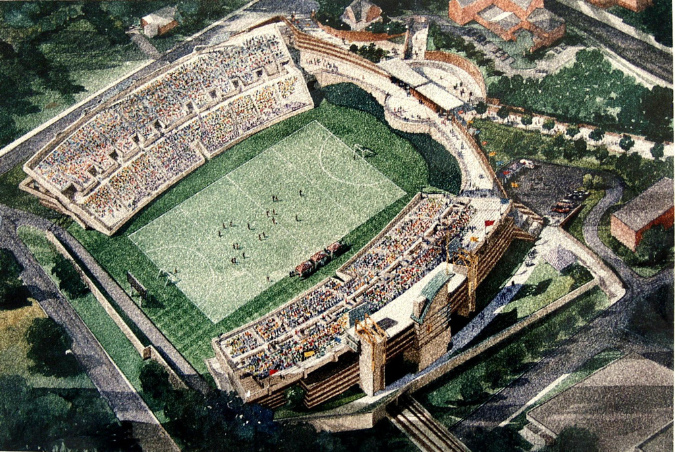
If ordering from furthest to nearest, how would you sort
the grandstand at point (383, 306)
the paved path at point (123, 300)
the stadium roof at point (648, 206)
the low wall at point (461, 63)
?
1. the low wall at point (461, 63)
2. the stadium roof at point (648, 206)
3. the paved path at point (123, 300)
4. the grandstand at point (383, 306)

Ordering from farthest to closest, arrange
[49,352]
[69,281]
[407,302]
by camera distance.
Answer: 1. [69,281]
2. [49,352]
3. [407,302]

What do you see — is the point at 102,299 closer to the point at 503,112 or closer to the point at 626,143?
the point at 503,112

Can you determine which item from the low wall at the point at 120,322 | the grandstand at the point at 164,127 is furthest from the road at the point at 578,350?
the grandstand at the point at 164,127

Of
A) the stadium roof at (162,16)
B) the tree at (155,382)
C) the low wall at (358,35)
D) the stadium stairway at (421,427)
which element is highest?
the stadium roof at (162,16)

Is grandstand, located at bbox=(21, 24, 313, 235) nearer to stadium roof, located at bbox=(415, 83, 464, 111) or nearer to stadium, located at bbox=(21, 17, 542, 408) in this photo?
stadium, located at bbox=(21, 17, 542, 408)

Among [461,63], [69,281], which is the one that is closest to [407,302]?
[69,281]

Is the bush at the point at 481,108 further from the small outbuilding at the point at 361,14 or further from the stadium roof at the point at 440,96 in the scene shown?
the small outbuilding at the point at 361,14

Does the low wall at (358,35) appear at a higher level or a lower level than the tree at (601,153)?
higher

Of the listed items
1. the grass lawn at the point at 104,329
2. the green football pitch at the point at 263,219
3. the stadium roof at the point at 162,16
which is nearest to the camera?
the grass lawn at the point at 104,329
